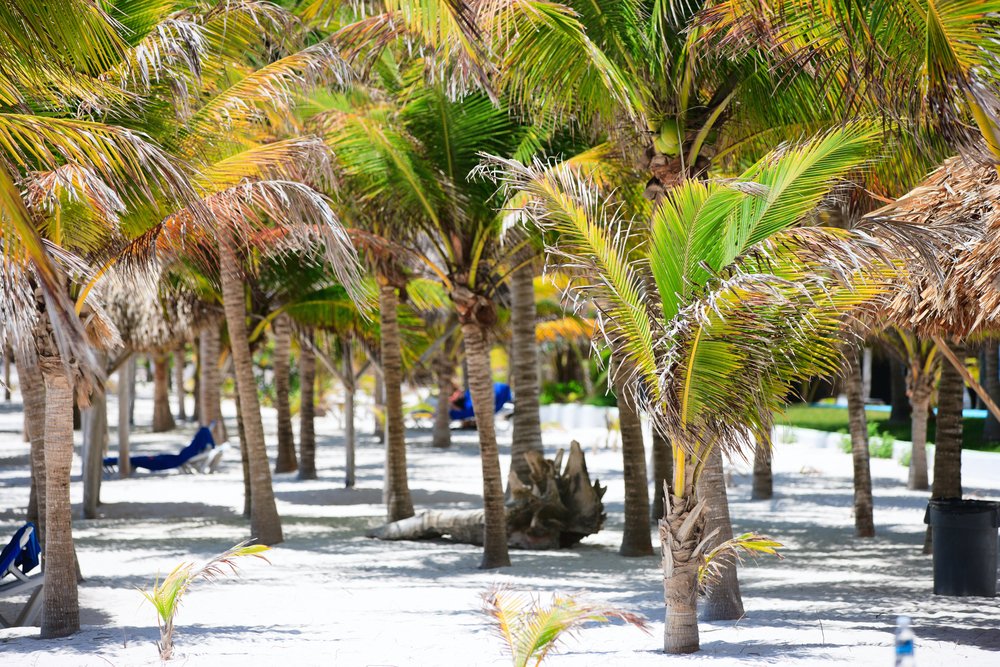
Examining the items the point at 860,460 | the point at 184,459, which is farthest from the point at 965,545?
the point at 184,459

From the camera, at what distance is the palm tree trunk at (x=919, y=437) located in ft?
54.3

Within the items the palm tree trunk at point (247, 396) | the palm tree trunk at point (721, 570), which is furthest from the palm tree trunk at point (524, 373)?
the palm tree trunk at point (721, 570)

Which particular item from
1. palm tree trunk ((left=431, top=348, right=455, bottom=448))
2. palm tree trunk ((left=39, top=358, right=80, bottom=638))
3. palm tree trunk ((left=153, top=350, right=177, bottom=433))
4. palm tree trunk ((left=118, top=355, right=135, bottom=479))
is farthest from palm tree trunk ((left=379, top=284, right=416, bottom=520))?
palm tree trunk ((left=153, top=350, right=177, bottom=433))

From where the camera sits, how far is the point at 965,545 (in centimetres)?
859

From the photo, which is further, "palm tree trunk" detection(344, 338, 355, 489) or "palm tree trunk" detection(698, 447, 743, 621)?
"palm tree trunk" detection(344, 338, 355, 489)

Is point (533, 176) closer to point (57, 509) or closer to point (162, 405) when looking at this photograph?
point (57, 509)

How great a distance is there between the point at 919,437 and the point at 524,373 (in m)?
7.88

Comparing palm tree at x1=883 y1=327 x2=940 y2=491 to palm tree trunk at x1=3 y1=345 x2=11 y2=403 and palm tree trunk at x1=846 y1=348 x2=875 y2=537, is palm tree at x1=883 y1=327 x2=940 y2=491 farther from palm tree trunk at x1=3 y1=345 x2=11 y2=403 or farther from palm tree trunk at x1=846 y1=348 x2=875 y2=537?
palm tree trunk at x1=3 y1=345 x2=11 y2=403

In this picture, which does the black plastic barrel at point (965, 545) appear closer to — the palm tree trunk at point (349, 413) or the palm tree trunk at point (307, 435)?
the palm tree trunk at point (349, 413)

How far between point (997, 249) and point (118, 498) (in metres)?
14.2

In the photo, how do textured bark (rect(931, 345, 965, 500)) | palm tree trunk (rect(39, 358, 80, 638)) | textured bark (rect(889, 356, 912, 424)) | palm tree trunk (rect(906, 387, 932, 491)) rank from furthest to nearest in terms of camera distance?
textured bark (rect(889, 356, 912, 424)) < palm tree trunk (rect(906, 387, 932, 491)) < textured bark (rect(931, 345, 965, 500)) < palm tree trunk (rect(39, 358, 80, 638))

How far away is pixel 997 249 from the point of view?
6.25 meters

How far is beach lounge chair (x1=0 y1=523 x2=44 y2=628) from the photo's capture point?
8125 millimetres

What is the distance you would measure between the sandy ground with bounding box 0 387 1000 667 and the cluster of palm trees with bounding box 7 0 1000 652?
0.65 metres
